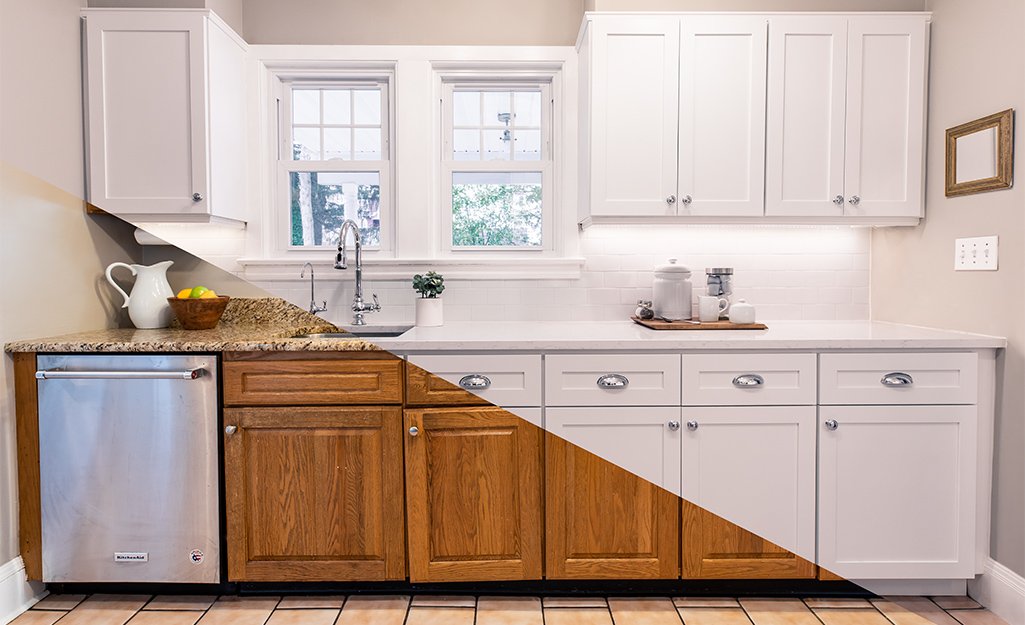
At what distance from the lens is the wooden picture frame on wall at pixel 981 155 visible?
201 cm

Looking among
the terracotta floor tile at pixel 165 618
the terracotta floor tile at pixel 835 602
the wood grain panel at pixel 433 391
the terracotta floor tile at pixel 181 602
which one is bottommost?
the terracotta floor tile at pixel 165 618

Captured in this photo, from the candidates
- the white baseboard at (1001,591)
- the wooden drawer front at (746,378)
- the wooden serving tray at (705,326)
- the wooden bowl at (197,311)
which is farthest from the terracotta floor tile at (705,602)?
the wooden bowl at (197,311)

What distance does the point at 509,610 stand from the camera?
81.9 inches

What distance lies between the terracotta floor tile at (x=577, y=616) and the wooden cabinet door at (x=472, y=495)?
0.41ft

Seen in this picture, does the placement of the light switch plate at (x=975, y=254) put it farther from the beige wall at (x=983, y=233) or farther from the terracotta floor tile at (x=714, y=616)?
the terracotta floor tile at (x=714, y=616)

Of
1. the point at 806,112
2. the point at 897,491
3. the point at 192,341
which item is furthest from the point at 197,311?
the point at 897,491

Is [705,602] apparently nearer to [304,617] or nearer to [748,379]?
[748,379]

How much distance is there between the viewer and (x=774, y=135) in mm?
2395

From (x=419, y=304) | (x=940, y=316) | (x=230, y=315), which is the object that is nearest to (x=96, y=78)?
(x=230, y=315)

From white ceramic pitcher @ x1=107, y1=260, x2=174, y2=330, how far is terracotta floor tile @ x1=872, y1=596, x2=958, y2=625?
277cm

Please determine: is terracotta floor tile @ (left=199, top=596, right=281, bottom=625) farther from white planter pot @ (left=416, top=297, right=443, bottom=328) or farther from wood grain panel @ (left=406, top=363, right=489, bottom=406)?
white planter pot @ (left=416, top=297, right=443, bottom=328)

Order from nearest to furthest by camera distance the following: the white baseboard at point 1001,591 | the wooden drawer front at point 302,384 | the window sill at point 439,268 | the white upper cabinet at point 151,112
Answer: the white baseboard at point 1001,591 → the wooden drawer front at point 302,384 → the white upper cabinet at point 151,112 → the window sill at point 439,268

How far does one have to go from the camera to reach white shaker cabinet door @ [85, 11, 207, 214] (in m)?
2.34

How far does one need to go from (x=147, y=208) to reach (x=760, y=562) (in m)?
2.46
